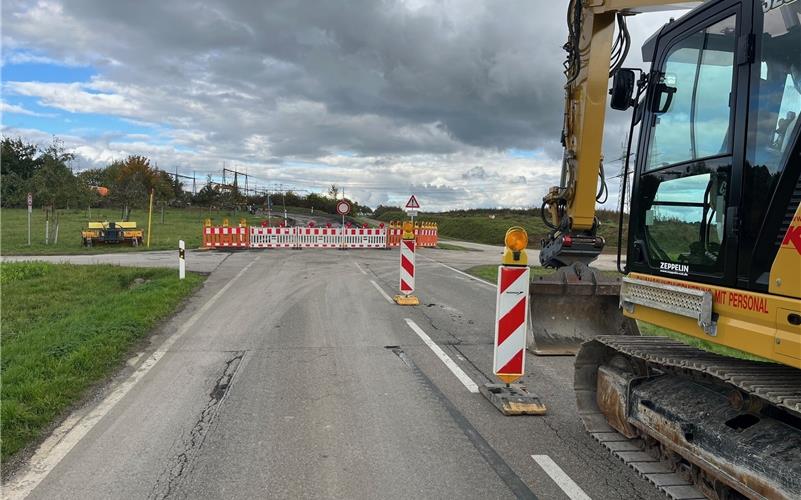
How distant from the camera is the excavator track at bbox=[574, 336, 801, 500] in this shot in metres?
2.89

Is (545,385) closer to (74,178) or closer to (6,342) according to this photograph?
(6,342)

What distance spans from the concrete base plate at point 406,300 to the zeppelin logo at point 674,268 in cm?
809

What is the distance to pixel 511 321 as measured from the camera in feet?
19.1

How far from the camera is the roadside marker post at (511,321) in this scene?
571 centimetres

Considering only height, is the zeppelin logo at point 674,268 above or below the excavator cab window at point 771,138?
below

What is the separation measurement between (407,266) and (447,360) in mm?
5127

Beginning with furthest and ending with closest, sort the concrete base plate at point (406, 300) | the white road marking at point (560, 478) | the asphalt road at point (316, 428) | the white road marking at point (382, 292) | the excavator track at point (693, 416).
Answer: the white road marking at point (382, 292)
the concrete base plate at point (406, 300)
the asphalt road at point (316, 428)
the white road marking at point (560, 478)
the excavator track at point (693, 416)

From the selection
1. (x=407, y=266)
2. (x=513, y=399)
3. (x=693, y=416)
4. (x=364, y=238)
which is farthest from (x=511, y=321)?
(x=364, y=238)

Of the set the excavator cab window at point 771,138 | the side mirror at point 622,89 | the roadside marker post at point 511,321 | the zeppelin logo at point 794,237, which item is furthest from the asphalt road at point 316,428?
the side mirror at point 622,89

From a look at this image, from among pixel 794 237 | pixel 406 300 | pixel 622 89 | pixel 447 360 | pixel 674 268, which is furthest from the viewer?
pixel 406 300

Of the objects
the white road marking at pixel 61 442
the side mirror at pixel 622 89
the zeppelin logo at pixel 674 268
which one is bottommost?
the white road marking at pixel 61 442

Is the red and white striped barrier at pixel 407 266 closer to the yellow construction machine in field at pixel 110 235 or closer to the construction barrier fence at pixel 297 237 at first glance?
the construction barrier fence at pixel 297 237

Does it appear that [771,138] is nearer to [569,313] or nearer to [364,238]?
[569,313]

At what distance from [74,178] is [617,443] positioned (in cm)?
3016
